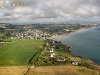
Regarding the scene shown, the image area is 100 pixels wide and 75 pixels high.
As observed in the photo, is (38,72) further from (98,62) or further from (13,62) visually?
(98,62)

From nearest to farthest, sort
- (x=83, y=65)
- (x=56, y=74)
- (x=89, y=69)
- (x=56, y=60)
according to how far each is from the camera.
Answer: (x=56, y=74) < (x=89, y=69) < (x=83, y=65) < (x=56, y=60)

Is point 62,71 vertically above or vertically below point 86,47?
above

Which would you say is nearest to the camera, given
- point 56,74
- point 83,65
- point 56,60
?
point 56,74

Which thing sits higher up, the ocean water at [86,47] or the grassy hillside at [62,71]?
the grassy hillside at [62,71]


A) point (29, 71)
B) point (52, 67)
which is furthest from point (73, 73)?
point (29, 71)

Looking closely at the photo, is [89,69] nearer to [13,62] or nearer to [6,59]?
[13,62]

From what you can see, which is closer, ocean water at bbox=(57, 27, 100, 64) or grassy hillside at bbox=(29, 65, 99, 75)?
grassy hillside at bbox=(29, 65, 99, 75)

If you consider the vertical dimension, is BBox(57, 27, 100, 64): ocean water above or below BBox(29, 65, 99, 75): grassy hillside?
below

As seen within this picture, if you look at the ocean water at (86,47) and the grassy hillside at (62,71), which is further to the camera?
the ocean water at (86,47)

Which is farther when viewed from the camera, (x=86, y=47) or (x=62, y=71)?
(x=86, y=47)

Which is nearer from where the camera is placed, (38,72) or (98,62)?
(38,72)
